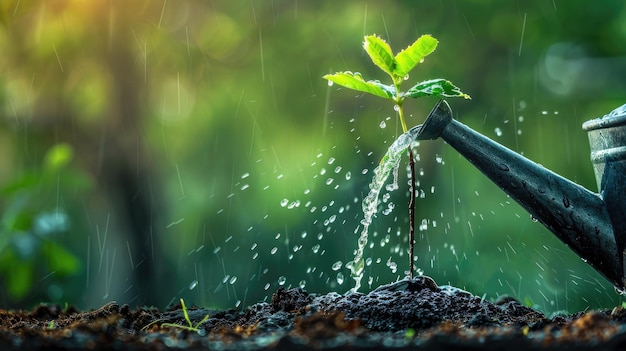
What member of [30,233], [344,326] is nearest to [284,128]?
[30,233]

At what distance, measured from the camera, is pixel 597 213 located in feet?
4.54

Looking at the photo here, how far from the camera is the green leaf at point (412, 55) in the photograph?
1337 mm

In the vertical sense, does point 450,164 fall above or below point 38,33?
below

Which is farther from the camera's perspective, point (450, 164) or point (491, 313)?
point (450, 164)

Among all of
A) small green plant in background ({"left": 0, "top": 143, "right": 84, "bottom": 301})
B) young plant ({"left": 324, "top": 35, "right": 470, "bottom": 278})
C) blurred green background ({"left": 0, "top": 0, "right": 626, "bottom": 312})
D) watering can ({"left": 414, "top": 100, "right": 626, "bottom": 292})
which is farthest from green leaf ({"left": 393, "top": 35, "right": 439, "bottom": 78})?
blurred green background ({"left": 0, "top": 0, "right": 626, "bottom": 312})

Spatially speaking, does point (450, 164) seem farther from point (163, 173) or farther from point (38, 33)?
point (38, 33)

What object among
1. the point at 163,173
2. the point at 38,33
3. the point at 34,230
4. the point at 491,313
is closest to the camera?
the point at 491,313

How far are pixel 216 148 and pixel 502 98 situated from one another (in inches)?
88.5

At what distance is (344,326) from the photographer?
33.8 inches

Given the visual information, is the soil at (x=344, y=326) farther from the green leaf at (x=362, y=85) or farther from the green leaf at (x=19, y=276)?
the green leaf at (x=19, y=276)

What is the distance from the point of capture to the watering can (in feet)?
4.49

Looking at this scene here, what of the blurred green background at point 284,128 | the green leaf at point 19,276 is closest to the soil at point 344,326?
the green leaf at point 19,276

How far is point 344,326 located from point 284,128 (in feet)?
14.0

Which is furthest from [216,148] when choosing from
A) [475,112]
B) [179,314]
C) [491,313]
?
[491,313]
